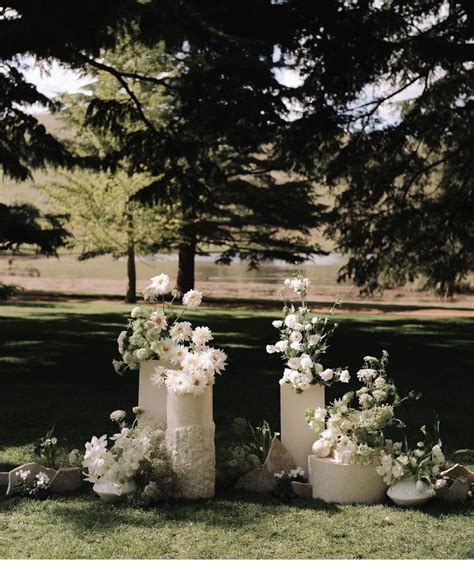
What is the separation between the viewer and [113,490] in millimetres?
5180

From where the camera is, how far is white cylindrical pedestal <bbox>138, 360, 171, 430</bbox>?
5676 mm

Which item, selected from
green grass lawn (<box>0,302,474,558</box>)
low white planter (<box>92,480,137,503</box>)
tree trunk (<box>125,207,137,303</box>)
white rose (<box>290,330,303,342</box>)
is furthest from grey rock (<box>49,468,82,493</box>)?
tree trunk (<box>125,207,137,303</box>)

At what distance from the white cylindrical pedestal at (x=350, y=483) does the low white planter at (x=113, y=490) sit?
3.93 ft

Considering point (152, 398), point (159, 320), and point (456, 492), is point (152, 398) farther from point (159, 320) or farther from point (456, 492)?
point (456, 492)

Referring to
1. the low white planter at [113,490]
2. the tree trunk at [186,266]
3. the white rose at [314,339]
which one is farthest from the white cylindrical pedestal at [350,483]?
the tree trunk at [186,266]

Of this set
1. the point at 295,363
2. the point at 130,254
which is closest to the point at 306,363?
the point at 295,363

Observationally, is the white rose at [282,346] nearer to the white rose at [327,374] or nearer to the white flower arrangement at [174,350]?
the white rose at [327,374]

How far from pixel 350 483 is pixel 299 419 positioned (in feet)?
1.90

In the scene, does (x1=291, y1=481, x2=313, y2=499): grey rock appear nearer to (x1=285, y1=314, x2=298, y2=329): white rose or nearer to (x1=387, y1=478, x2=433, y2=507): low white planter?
(x1=387, y1=478, x2=433, y2=507): low white planter

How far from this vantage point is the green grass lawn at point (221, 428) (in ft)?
14.4

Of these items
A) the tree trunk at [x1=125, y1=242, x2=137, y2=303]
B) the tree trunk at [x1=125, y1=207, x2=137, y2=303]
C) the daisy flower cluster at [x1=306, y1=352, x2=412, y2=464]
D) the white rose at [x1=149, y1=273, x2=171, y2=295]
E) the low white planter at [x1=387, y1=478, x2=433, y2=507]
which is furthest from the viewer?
the tree trunk at [x1=125, y1=242, x2=137, y2=303]

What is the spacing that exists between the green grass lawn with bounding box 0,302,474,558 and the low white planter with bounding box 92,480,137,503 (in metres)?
0.06

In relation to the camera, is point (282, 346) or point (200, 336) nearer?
point (200, 336)

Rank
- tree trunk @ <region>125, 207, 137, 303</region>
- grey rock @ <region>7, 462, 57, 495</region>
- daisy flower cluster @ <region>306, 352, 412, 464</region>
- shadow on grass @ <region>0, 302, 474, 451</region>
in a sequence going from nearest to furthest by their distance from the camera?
daisy flower cluster @ <region>306, 352, 412, 464</region> < grey rock @ <region>7, 462, 57, 495</region> < shadow on grass @ <region>0, 302, 474, 451</region> < tree trunk @ <region>125, 207, 137, 303</region>
